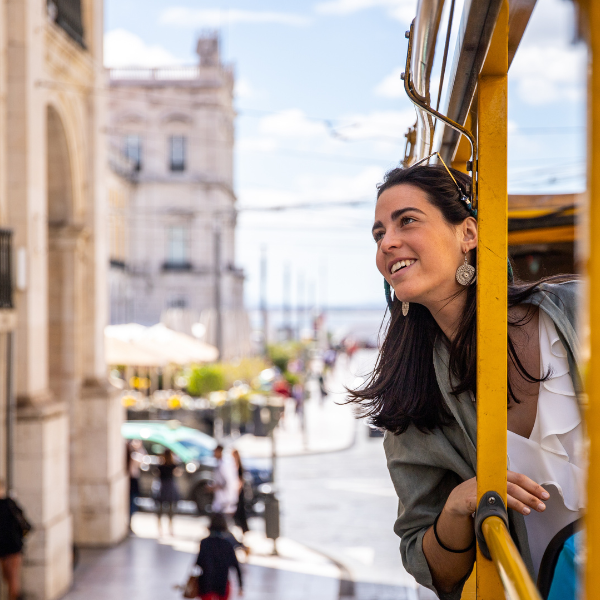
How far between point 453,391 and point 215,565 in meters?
7.80

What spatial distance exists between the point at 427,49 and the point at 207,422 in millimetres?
23112

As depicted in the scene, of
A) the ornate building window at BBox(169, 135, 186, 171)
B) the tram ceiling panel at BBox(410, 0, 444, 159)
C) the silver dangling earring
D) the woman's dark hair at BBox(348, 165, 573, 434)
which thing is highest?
the ornate building window at BBox(169, 135, 186, 171)

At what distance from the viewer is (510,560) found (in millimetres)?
1342

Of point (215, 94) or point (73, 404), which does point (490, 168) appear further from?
point (215, 94)

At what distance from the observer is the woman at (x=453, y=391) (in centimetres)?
186

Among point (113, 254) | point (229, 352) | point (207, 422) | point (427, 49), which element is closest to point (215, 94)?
point (113, 254)

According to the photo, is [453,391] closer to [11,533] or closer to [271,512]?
[11,533]

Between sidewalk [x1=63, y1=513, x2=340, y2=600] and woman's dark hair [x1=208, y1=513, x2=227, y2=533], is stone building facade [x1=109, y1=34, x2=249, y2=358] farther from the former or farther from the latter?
woman's dark hair [x1=208, y1=513, x2=227, y2=533]

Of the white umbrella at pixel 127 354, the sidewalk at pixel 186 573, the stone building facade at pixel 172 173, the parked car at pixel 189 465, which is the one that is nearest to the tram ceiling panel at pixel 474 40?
the sidewalk at pixel 186 573

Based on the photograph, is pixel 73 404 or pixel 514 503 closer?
pixel 514 503

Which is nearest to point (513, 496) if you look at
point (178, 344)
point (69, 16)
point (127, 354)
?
point (69, 16)

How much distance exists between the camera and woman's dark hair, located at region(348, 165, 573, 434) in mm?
1999

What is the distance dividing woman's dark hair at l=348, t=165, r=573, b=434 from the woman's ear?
0.6 inches

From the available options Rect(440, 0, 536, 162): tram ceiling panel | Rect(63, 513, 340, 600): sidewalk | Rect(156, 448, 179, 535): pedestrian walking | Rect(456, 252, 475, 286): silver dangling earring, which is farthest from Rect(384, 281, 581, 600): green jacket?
Rect(156, 448, 179, 535): pedestrian walking
